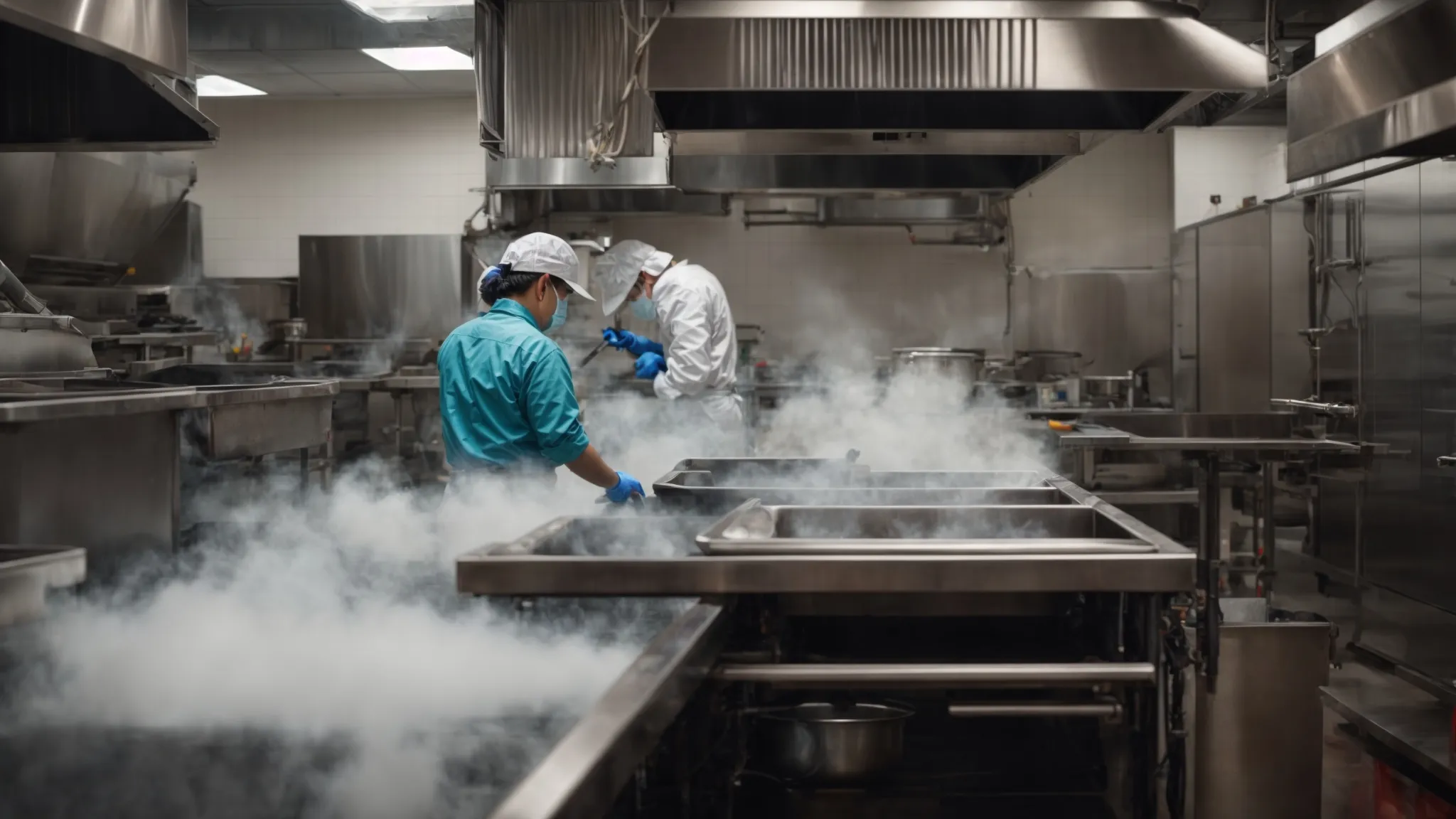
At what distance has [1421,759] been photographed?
2254 millimetres

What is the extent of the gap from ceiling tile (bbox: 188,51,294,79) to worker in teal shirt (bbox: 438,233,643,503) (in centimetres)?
412

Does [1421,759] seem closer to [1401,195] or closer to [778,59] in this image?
[778,59]

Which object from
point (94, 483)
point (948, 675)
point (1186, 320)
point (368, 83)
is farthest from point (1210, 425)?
point (368, 83)

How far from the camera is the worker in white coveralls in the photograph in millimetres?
4863

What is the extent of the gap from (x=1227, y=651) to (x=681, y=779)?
186cm

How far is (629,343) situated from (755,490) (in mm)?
2601

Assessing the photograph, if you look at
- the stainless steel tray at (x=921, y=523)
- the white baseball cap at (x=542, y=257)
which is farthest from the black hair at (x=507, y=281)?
the stainless steel tray at (x=921, y=523)

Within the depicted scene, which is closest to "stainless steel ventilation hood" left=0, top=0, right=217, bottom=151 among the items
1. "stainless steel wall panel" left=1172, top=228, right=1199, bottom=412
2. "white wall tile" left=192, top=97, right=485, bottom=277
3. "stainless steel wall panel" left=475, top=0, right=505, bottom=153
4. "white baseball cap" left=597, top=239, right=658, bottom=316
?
"stainless steel wall panel" left=475, top=0, right=505, bottom=153

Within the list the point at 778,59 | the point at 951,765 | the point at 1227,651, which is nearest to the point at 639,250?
the point at 778,59

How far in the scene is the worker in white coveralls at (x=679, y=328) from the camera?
4863 mm

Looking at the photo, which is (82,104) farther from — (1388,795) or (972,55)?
(1388,795)

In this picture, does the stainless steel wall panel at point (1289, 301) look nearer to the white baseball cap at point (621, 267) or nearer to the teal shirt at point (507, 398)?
the white baseball cap at point (621, 267)

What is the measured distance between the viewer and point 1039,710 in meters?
1.71

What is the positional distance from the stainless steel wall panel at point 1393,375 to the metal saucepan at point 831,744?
11.5 feet
